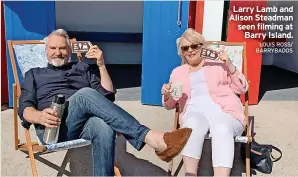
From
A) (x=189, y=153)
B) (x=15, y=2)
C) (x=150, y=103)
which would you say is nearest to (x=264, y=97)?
(x=150, y=103)

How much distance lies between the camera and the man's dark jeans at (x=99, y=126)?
2.33m

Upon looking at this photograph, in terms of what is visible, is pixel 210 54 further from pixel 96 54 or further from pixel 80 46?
pixel 80 46

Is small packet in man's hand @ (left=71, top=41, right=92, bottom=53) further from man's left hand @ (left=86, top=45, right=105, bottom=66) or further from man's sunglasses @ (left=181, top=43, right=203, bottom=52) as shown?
man's sunglasses @ (left=181, top=43, right=203, bottom=52)

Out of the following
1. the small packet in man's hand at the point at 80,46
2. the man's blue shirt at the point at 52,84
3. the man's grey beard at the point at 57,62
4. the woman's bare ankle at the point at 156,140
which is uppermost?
the small packet in man's hand at the point at 80,46

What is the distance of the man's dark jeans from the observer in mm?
2332

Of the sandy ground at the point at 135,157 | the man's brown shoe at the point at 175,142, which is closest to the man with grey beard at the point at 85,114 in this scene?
the man's brown shoe at the point at 175,142

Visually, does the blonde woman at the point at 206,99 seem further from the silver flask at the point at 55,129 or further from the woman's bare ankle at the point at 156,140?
the silver flask at the point at 55,129

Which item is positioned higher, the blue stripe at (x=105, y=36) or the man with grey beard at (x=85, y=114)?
the blue stripe at (x=105, y=36)

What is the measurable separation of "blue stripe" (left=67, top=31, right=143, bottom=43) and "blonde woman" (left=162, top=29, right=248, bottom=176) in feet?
14.0

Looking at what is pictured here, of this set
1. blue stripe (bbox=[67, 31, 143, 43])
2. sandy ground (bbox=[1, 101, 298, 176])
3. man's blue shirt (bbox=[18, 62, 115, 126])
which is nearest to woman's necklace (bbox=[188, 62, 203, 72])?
man's blue shirt (bbox=[18, 62, 115, 126])

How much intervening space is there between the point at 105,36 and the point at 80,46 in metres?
4.37

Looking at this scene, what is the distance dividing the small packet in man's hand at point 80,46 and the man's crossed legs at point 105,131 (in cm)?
43

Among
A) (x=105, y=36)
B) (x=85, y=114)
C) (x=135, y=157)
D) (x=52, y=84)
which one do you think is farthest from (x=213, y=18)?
(x=105, y=36)

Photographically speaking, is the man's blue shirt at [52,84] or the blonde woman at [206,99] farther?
the man's blue shirt at [52,84]
